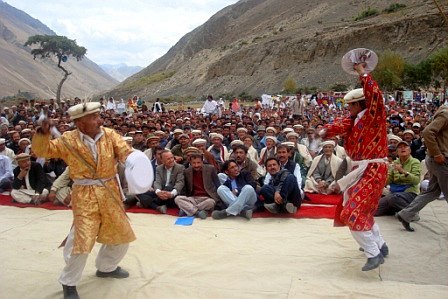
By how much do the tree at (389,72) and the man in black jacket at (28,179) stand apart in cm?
2855

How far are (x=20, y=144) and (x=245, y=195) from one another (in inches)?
198

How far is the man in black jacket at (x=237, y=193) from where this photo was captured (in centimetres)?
671

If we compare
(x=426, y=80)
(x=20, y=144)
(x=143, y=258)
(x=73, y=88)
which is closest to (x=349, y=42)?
(x=426, y=80)

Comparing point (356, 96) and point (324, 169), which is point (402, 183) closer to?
point (324, 169)

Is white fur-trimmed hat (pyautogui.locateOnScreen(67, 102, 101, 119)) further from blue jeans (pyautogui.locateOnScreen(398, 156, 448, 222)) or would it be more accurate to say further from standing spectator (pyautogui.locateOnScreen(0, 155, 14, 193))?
standing spectator (pyautogui.locateOnScreen(0, 155, 14, 193))

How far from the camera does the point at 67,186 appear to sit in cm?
783

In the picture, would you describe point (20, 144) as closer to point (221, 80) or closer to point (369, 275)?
point (369, 275)

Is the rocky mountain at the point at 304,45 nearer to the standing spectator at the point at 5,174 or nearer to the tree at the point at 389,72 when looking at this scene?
the tree at the point at 389,72

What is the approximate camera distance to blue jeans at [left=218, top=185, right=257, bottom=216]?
671 centimetres

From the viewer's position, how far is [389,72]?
3294 centimetres

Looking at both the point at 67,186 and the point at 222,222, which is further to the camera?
the point at 67,186

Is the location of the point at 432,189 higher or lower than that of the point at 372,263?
higher

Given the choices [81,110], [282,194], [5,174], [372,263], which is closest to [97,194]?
[81,110]

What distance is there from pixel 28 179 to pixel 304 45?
44428 mm
